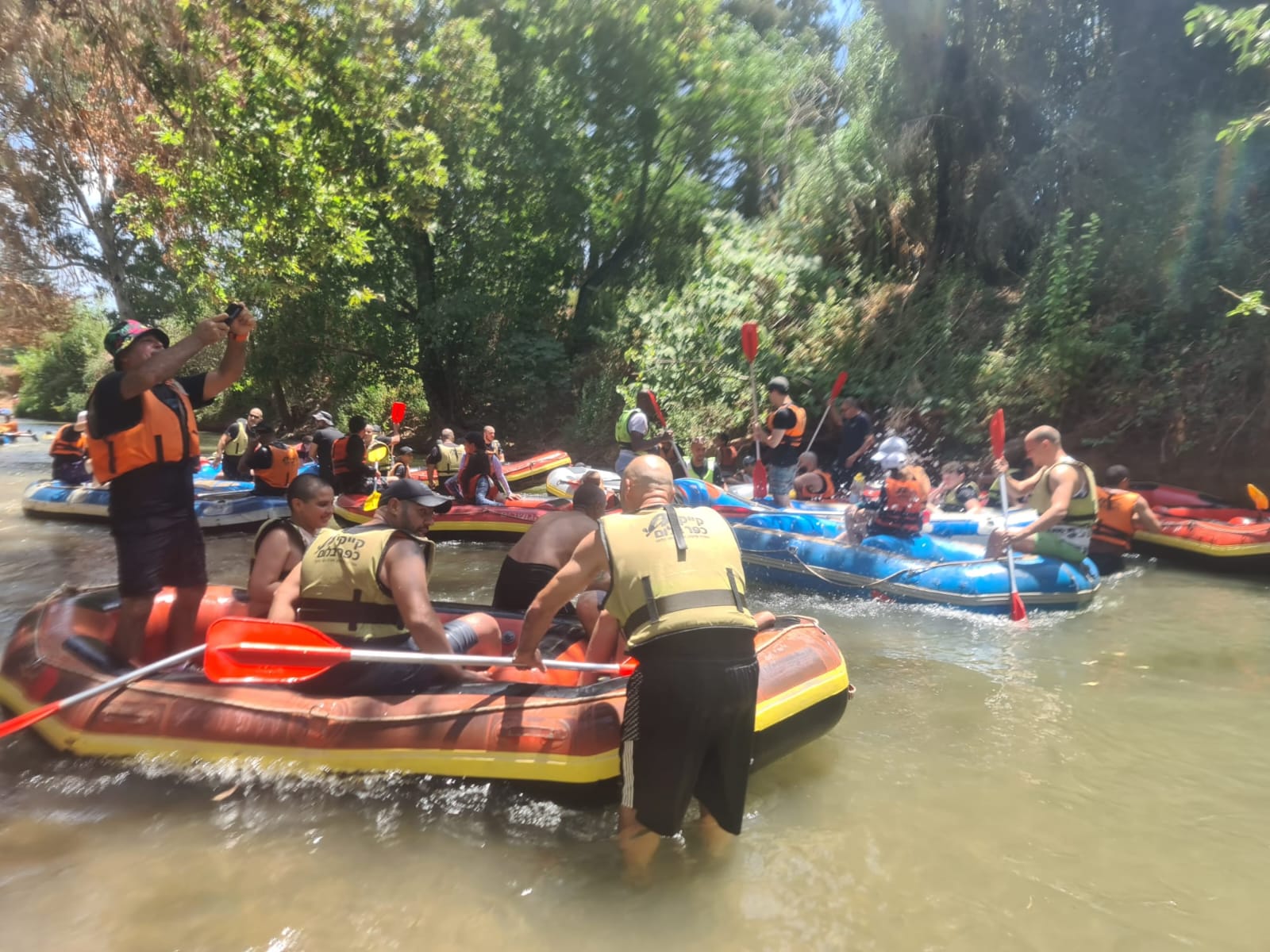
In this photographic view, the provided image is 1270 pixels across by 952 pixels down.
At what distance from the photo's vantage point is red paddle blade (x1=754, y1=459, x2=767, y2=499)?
900 centimetres

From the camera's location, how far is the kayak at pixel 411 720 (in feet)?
11.2

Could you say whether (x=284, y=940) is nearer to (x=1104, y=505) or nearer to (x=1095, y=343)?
(x=1104, y=505)

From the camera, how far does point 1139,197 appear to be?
10.6m

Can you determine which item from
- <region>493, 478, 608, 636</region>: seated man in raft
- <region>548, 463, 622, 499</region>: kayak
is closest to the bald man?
<region>548, 463, 622, 499</region>: kayak

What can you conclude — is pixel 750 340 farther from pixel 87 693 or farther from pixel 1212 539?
pixel 87 693

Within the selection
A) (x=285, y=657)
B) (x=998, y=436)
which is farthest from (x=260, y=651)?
(x=998, y=436)

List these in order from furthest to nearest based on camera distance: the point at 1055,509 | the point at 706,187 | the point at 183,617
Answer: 1. the point at 706,187
2. the point at 1055,509
3. the point at 183,617

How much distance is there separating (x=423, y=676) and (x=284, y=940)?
3.92ft

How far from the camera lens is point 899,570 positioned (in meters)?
6.91

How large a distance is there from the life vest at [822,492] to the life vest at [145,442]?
6883 mm

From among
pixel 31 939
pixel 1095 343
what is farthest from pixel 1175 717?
pixel 1095 343

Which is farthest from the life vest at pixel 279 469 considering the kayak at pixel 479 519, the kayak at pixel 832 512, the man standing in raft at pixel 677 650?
the man standing in raft at pixel 677 650

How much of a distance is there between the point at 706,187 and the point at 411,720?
16.0m

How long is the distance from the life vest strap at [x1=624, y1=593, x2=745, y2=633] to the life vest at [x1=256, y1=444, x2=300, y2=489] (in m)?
8.60
